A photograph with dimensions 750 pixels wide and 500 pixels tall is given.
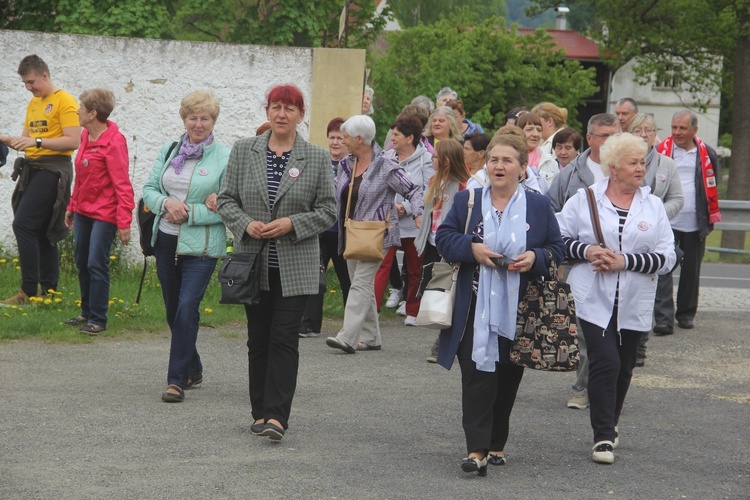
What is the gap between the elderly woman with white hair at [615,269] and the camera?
21.3ft

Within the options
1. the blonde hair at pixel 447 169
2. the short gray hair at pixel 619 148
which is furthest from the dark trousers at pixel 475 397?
the blonde hair at pixel 447 169

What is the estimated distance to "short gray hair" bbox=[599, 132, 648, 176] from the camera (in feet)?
Answer: 21.6

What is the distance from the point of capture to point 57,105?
32.8 feet

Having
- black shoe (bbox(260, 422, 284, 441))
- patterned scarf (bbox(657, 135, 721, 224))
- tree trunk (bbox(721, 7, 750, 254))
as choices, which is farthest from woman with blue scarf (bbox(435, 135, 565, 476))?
tree trunk (bbox(721, 7, 750, 254))

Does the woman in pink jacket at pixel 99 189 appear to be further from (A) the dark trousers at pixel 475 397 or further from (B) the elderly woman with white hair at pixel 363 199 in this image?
(A) the dark trousers at pixel 475 397

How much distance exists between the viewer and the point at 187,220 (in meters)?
7.27

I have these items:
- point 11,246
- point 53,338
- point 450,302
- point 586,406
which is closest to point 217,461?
point 450,302

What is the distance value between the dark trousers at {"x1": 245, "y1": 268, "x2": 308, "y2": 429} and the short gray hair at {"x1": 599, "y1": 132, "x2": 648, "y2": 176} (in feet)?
6.32

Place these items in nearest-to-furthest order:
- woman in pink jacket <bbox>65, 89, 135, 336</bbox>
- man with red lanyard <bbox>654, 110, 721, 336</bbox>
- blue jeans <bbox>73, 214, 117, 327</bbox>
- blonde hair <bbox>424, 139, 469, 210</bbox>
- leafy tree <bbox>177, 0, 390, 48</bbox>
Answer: woman in pink jacket <bbox>65, 89, 135, 336</bbox>, blue jeans <bbox>73, 214, 117, 327</bbox>, blonde hair <bbox>424, 139, 469, 210</bbox>, man with red lanyard <bbox>654, 110, 721, 336</bbox>, leafy tree <bbox>177, 0, 390, 48</bbox>

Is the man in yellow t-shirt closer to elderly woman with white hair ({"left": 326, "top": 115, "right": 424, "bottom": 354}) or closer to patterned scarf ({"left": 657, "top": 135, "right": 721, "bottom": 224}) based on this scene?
elderly woman with white hair ({"left": 326, "top": 115, "right": 424, "bottom": 354})

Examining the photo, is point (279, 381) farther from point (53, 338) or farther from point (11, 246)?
point (11, 246)

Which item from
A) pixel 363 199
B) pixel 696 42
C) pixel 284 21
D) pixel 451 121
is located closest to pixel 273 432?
pixel 363 199

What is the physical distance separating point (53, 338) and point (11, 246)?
11.7 feet

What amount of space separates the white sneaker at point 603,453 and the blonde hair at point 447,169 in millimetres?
3417
